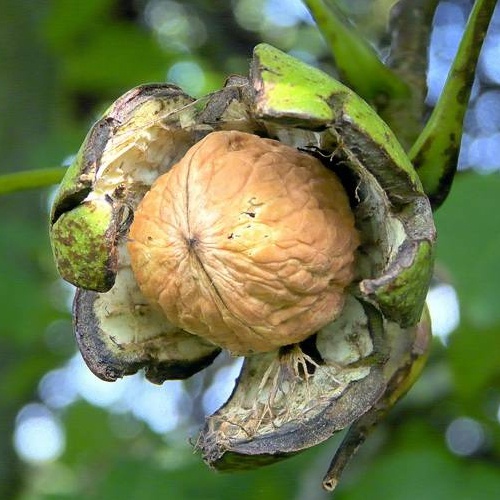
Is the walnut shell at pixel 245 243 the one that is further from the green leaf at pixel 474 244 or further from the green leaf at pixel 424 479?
the green leaf at pixel 424 479

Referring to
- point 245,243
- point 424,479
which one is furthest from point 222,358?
point 245,243

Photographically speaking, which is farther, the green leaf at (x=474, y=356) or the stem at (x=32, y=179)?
the green leaf at (x=474, y=356)

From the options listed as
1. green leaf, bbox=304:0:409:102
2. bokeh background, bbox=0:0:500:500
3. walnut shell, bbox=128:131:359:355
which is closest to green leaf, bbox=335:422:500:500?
bokeh background, bbox=0:0:500:500

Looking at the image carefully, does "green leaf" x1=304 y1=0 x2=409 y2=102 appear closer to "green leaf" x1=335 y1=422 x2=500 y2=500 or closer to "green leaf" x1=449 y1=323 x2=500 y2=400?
"green leaf" x1=449 y1=323 x2=500 y2=400

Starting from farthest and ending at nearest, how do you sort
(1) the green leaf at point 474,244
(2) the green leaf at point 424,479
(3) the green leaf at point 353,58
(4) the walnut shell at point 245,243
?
(2) the green leaf at point 424,479 → (1) the green leaf at point 474,244 → (3) the green leaf at point 353,58 → (4) the walnut shell at point 245,243

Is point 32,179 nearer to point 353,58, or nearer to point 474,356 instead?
point 353,58

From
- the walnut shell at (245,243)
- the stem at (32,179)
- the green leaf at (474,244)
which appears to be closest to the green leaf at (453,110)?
Answer: the walnut shell at (245,243)

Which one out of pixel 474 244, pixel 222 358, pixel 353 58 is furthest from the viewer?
pixel 222 358

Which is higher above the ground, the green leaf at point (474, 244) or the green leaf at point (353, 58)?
the green leaf at point (353, 58)
